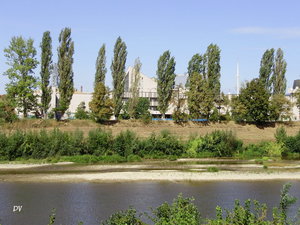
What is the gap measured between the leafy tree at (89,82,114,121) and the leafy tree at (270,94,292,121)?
26625 mm

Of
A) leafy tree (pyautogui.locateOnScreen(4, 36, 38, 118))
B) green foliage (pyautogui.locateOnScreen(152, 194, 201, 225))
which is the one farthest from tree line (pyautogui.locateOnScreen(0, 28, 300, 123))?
green foliage (pyautogui.locateOnScreen(152, 194, 201, 225))

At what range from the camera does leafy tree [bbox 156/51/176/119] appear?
7156 cm

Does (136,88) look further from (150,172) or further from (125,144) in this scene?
(150,172)

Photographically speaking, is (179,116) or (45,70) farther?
(179,116)

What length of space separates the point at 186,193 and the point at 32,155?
2631cm

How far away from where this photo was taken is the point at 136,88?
7256cm

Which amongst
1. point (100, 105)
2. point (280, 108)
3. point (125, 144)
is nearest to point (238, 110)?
point (280, 108)

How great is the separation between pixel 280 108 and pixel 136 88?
81.0ft

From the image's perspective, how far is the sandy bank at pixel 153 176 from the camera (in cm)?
3606

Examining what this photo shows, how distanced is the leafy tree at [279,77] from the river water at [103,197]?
148ft

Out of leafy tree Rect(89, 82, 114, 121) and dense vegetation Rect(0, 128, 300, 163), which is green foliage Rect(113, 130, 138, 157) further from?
leafy tree Rect(89, 82, 114, 121)

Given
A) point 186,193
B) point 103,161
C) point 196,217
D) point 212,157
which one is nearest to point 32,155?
point 103,161

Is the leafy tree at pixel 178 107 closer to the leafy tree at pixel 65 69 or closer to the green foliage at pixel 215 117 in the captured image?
the green foliage at pixel 215 117

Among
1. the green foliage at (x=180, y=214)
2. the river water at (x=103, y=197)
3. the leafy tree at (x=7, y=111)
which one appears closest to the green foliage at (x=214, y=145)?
the river water at (x=103, y=197)
